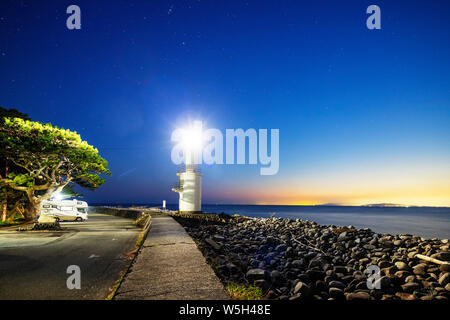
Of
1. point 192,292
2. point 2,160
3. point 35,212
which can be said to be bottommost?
point 35,212

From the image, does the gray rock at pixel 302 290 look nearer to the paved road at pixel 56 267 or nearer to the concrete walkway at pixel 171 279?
the concrete walkway at pixel 171 279

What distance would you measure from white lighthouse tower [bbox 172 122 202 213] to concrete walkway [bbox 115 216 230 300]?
1600 cm

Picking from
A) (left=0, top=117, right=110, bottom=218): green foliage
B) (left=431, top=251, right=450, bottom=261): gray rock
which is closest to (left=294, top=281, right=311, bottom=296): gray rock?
(left=431, top=251, right=450, bottom=261): gray rock

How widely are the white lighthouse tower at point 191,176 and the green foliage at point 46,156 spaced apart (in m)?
6.51

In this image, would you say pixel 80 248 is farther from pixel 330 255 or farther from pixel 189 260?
pixel 330 255

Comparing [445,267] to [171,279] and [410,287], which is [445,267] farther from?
[171,279]

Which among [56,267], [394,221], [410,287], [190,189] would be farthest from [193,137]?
[394,221]

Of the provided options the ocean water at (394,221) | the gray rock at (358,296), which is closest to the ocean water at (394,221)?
the ocean water at (394,221)

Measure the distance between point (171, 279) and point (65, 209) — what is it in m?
19.4

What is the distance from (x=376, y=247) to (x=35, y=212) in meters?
22.0

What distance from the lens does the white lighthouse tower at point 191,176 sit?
2247cm

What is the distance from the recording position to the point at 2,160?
18531mm
